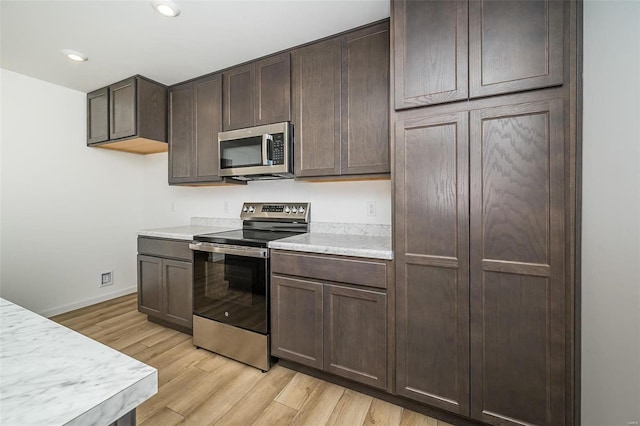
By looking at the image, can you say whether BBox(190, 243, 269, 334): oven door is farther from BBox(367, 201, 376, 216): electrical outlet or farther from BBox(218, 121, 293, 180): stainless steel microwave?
BBox(367, 201, 376, 216): electrical outlet

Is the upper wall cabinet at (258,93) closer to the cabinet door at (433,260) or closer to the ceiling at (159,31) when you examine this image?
the ceiling at (159,31)

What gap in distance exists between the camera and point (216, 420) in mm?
1593

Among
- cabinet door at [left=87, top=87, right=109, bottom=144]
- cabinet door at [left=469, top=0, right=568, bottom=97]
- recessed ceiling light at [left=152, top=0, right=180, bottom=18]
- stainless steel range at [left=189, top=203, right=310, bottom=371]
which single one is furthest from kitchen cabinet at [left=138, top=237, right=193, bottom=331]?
cabinet door at [left=469, top=0, right=568, bottom=97]

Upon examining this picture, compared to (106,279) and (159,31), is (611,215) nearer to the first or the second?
(159,31)

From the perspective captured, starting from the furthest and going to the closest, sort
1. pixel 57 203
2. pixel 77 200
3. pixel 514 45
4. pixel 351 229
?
pixel 77 200 < pixel 57 203 < pixel 351 229 < pixel 514 45

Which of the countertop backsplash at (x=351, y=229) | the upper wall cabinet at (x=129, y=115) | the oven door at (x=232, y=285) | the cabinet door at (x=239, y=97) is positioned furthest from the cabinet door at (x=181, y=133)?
the countertop backsplash at (x=351, y=229)

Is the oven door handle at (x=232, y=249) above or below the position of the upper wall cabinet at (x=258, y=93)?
below

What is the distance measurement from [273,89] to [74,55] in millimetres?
1687

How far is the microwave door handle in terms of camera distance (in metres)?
2.22

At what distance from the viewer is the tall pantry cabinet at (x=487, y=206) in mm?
1273

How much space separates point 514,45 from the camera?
52.6 inches

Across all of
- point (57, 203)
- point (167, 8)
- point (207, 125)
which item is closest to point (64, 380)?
point (167, 8)

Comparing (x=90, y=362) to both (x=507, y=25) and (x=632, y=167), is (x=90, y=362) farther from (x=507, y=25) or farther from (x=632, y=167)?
(x=632, y=167)

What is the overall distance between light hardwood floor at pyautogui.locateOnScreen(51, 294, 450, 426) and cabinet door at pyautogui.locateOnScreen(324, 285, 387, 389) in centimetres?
15
